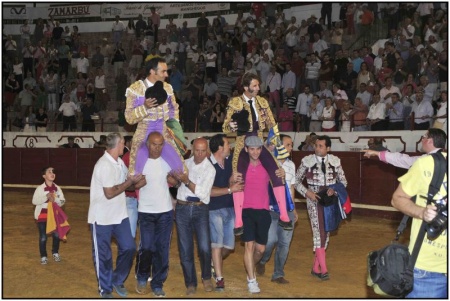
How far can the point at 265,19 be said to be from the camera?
1994 cm

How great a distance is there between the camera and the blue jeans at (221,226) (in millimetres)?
7041

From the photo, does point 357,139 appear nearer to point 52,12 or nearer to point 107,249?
point 107,249

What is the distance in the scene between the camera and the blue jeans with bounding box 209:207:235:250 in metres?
7.04

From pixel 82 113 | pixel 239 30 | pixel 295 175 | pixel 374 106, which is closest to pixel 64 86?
pixel 82 113

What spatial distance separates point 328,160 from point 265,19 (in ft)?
41.7

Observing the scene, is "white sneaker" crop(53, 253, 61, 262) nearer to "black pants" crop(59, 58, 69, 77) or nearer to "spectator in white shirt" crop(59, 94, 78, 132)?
"spectator in white shirt" crop(59, 94, 78, 132)

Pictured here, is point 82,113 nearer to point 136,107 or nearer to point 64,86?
point 64,86

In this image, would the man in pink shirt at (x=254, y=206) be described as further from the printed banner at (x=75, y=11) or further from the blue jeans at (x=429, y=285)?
the printed banner at (x=75, y=11)

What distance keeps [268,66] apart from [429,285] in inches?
555

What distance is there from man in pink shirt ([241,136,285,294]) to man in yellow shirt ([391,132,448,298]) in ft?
9.48

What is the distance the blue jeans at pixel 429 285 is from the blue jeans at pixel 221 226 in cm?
319

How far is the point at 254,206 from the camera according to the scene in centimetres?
688

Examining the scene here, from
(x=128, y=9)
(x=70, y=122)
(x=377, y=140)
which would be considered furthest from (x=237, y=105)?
(x=128, y=9)

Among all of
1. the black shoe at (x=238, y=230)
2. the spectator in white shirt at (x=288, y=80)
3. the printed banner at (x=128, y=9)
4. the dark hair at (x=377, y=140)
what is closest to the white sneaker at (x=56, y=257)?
the black shoe at (x=238, y=230)
